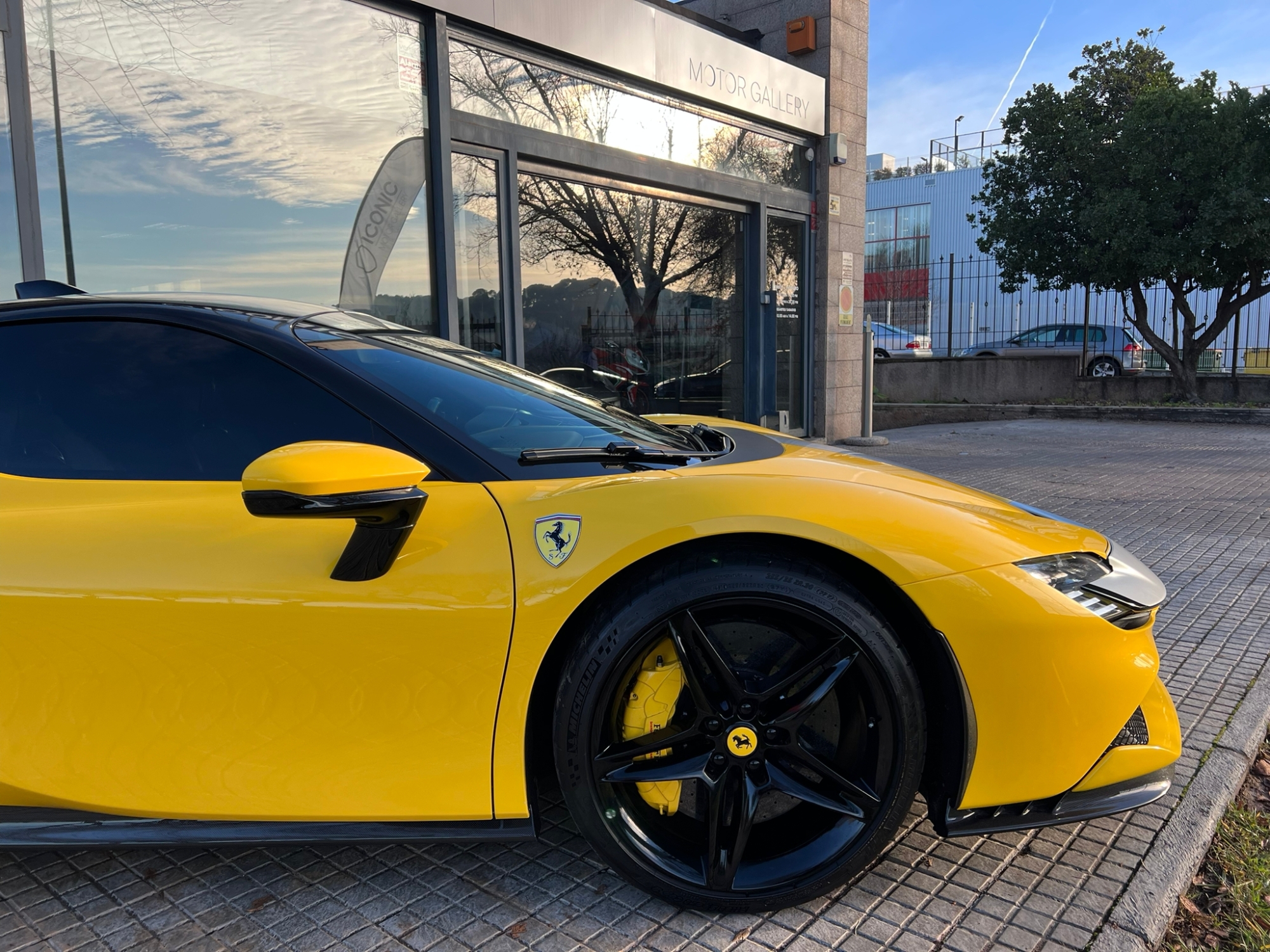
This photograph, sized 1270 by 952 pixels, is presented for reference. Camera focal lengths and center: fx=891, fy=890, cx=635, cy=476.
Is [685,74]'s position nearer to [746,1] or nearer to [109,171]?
[746,1]

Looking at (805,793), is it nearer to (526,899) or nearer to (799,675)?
(799,675)

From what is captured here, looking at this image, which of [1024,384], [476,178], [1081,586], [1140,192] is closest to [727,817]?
[1081,586]

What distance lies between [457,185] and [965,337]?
18638 mm

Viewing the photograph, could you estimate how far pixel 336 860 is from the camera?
7.29ft

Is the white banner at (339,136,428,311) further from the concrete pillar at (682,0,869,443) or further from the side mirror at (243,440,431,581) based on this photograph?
the concrete pillar at (682,0,869,443)

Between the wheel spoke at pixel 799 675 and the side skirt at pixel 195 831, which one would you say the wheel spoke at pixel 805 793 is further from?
the side skirt at pixel 195 831

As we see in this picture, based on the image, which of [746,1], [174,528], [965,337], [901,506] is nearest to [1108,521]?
[901,506]

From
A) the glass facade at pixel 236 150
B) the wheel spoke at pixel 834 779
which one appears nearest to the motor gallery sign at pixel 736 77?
the glass facade at pixel 236 150

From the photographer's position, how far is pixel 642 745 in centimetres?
192

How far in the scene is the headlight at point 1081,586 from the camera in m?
1.97

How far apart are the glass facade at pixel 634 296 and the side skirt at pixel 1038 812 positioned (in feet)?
20.3

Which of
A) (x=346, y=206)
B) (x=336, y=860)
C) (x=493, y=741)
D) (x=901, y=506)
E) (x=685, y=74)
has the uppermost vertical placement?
(x=685, y=74)

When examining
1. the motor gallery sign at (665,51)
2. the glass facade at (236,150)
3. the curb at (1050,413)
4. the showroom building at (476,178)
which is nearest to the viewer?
the glass facade at (236,150)

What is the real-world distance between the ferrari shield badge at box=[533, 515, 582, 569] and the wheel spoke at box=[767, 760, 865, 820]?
65 centimetres
